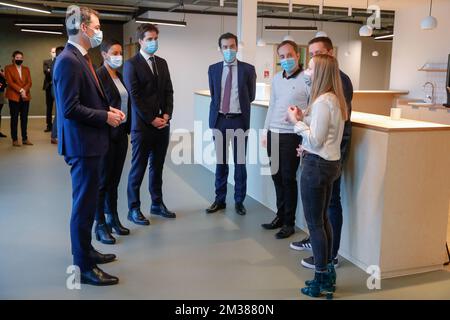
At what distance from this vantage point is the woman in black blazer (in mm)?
3652

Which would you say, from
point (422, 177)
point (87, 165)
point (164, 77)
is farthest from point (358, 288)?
point (164, 77)

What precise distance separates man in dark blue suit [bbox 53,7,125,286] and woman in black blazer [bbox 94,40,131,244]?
0.67 metres

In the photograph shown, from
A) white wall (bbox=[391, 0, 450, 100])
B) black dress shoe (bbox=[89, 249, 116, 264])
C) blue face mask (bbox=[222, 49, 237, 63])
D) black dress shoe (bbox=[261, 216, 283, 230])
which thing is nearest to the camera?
black dress shoe (bbox=[89, 249, 116, 264])

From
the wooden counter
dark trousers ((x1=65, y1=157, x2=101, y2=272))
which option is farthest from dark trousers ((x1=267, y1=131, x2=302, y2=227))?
dark trousers ((x1=65, y1=157, x2=101, y2=272))

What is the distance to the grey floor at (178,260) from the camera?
9.74 feet

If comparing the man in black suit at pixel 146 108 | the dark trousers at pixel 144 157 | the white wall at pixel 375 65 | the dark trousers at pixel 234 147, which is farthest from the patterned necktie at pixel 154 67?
the white wall at pixel 375 65

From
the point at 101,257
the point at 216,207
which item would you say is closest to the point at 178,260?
the point at 101,257

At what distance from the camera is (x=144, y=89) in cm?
414

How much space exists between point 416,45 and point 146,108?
291 inches

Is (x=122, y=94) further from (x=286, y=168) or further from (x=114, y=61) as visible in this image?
(x=286, y=168)

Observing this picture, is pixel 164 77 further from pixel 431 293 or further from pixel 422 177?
pixel 431 293

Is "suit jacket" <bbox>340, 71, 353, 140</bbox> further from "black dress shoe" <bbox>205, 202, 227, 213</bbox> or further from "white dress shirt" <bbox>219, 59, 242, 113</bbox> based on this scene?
"black dress shoe" <bbox>205, 202, 227, 213</bbox>

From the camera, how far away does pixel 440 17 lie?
896 centimetres
